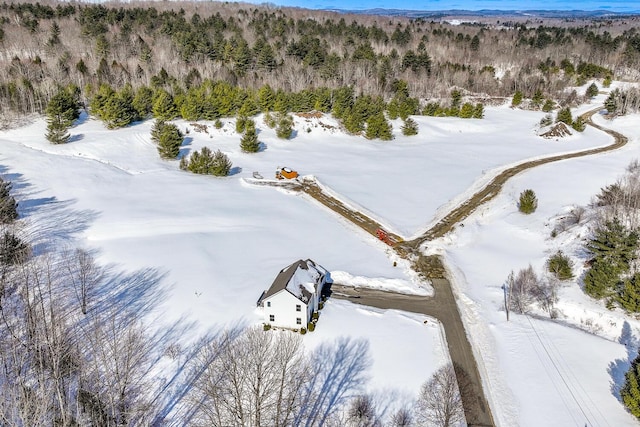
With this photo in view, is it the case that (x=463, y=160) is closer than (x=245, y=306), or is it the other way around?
(x=245, y=306)

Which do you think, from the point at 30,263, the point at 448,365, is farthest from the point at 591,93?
the point at 30,263

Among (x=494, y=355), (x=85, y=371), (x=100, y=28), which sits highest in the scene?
(x=100, y=28)

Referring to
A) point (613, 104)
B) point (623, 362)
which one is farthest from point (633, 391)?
point (613, 104)

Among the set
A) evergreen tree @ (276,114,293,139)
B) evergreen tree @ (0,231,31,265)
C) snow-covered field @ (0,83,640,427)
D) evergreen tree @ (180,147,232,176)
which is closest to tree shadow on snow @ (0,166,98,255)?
snow-covered field @ (0,83,640,427)

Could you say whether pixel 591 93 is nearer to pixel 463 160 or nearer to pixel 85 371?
pixel 463 160

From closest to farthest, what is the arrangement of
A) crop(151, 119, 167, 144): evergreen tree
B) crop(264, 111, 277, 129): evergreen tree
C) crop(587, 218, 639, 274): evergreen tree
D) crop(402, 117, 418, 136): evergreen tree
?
crop(587, 218, 639, 274): evergreen tree, crop(151, 119, 167, 144): evergreen tree, crop(264, 111, 277, 129): evergreen tree, crop(402, 117, 418, 136): evergreen tree

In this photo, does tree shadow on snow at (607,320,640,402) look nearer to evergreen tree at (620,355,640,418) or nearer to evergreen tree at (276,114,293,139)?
evergreen tree at (620,355,640,418)
